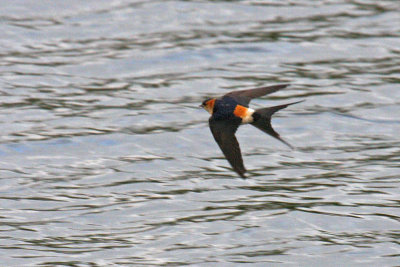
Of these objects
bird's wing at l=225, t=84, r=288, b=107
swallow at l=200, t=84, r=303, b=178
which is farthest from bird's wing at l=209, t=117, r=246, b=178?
bird's wing at l=225, t=84, r=288, b=107

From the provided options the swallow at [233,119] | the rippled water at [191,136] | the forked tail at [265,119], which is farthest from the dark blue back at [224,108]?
the rippled water at [191,136]

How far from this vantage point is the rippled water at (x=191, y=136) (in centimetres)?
852

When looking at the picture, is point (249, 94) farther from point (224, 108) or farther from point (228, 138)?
point (228, 138)

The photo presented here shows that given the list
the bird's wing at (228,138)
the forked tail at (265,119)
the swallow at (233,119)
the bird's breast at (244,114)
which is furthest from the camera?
the bird's breast at (244,114)

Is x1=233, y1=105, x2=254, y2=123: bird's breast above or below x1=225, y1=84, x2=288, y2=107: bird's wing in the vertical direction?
below

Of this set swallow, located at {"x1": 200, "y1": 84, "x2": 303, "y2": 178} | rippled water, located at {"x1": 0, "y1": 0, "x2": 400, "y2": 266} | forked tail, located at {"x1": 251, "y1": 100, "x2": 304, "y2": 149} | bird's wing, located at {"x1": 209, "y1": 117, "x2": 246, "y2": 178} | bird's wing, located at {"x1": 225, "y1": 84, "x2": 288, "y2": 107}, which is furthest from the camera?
rippled water, located at {"x1": 0, "y1": 0, "x2": 400, "y2": 266}

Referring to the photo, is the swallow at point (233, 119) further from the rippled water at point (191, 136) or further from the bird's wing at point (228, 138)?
the rippled water at point (191, 136)

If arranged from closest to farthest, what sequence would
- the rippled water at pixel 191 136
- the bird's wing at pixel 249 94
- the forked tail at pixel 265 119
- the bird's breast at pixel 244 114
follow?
the forked tail at pixel 265 119 → the bird's breast at pixel 244 114 → the bird's wing at pixel 249 94 → the rippled water at pixel 191 136

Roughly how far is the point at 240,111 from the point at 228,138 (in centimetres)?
34

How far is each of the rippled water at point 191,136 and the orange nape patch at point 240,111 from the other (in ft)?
3.75

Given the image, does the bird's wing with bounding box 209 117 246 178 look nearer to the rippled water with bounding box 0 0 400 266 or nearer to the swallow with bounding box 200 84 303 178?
the swallow with bounding box 200 84 303 178

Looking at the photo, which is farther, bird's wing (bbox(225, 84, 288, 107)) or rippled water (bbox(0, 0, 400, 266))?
rippled water (bbox(0, 0, 400, 266))

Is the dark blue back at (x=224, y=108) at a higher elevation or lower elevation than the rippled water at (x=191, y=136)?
higher

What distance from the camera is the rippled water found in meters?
8.52
